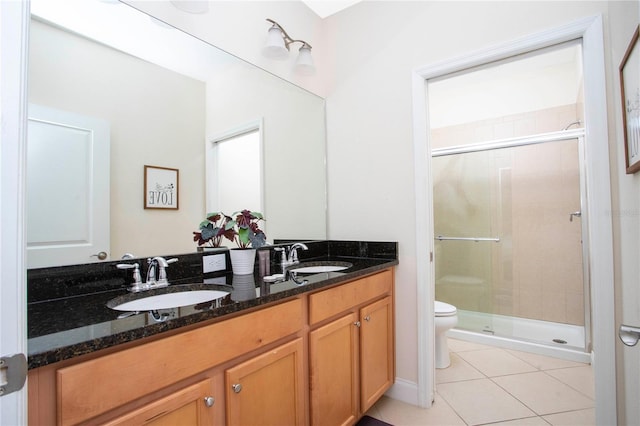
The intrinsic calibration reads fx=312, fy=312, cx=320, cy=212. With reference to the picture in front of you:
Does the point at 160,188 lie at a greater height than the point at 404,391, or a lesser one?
greater

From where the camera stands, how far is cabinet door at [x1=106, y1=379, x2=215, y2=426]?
2.47ft

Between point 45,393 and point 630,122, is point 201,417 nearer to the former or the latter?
point 45,393

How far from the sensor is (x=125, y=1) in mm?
1293

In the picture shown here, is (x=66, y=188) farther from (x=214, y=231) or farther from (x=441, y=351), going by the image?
(x=441, y=351)

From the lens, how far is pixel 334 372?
142 cm

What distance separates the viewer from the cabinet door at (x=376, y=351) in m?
1.62

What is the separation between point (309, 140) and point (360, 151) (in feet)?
1.29

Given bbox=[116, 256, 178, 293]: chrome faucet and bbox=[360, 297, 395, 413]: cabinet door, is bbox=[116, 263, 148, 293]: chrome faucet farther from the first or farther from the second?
bbox=[360, 297, 395, 413]: cabinet door

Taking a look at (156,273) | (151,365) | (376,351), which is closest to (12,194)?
(151,365)

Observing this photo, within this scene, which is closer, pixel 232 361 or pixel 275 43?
pixel 232 361

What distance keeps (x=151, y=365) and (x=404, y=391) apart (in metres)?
1.65

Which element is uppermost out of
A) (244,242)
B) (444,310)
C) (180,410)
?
(244,242)

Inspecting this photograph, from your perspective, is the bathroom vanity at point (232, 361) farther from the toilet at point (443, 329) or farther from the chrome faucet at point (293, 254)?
the toilet at point (443, 329)

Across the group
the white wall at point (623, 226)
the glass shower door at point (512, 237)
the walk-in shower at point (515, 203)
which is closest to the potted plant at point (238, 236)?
the white wall at point (623, 226)
